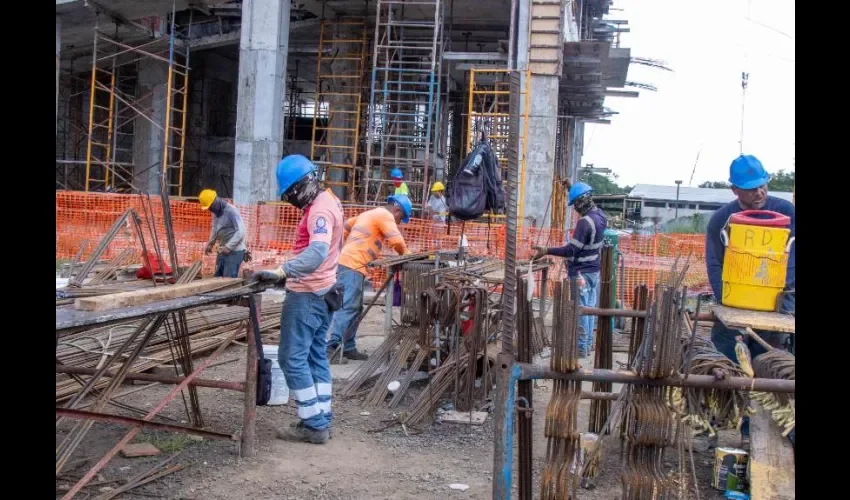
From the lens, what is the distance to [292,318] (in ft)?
18.1

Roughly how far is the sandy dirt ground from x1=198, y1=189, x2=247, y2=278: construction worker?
11.6 feet

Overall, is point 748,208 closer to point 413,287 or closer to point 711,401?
point 711,401

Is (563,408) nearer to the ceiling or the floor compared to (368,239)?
nearer to the floor

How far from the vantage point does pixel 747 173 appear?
4816 millimetres

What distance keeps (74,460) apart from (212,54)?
2474 cm

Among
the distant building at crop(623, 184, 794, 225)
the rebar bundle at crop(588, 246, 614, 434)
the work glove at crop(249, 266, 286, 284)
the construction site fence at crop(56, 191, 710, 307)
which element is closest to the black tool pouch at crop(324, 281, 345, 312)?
the work glove at crop(249, 266, 286, 284)

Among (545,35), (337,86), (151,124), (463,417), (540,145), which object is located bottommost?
(463,417)

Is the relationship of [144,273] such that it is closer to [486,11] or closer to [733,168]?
[733,168]

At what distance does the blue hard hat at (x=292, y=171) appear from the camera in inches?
215

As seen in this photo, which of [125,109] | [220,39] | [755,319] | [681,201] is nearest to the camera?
[755,319]

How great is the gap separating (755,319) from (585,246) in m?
4.40

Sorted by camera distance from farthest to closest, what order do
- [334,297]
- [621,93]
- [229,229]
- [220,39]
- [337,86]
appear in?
[621,93] < [220,39] < [337,86] < [229,229] < [334,297]

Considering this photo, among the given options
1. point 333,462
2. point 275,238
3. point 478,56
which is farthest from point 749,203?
point 478,56
